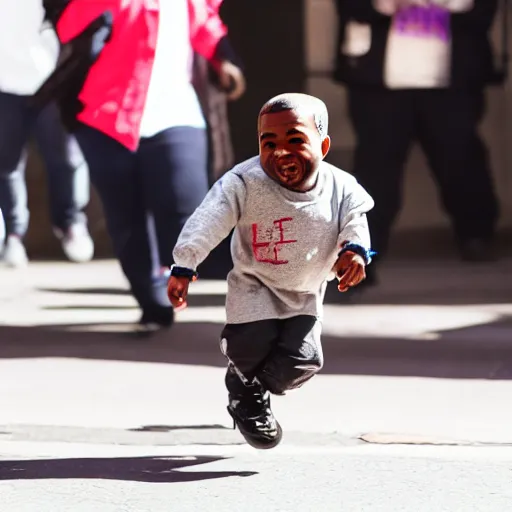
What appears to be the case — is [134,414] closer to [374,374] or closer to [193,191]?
[374,374]

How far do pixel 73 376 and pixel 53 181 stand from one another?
5.18 feet

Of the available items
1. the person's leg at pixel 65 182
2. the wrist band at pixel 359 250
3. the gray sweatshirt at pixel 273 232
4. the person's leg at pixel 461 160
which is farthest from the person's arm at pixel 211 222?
the person's leg at pixel 461 160

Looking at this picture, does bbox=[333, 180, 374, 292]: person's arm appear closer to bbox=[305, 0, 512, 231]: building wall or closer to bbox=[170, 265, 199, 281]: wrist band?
bbox=[170, 265, 199, 281]: wrist band

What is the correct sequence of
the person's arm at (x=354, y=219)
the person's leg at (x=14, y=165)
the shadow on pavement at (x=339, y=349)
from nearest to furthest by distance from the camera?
1. the person's arm at (x=354, y=219)
2. the shadow on pavement at (x=339, y=349)
3. the person's leg at (x=14, y=165)

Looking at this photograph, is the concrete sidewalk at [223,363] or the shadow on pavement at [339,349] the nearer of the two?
the concrete sidewalk at [223,363]

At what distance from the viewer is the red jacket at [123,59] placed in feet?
23.7

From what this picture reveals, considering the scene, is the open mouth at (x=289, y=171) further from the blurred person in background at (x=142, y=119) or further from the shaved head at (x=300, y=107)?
the blurred person in background at (x=142, y=119)

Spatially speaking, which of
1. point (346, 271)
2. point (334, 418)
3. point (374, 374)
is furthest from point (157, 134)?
point (346, 271)

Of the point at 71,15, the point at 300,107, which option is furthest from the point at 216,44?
the point at 300,107

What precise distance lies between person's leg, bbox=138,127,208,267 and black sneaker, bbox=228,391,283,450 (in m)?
2.45

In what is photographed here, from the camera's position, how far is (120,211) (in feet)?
23.8

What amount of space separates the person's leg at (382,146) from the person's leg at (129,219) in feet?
4.49

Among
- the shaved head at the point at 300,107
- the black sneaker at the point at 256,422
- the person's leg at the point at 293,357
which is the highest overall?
the shaved head at the point at 300,107

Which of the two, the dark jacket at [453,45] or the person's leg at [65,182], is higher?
the dark jacket at [453,45]
